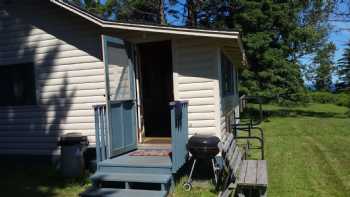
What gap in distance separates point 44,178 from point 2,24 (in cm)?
367

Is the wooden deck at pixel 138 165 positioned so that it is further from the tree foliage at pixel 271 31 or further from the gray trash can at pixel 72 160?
the tree foliage at pixel 271 31

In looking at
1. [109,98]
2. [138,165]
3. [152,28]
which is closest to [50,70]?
[109,98]

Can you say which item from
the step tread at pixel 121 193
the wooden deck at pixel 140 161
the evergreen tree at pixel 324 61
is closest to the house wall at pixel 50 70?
the wooden deck at pixel 140 161

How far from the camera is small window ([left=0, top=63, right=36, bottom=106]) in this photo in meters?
6.75

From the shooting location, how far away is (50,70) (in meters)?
6.52

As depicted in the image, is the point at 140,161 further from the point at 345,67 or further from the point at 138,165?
the point at 345,67

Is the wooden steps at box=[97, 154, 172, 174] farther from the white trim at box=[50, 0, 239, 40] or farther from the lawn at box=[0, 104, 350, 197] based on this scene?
the white trim at box=[50, 0, 239, 40]

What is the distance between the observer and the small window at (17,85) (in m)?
6.75

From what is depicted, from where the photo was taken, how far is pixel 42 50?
6.58 meters

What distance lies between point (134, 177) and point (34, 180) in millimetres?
2330

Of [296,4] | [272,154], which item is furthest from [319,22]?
[272,154]

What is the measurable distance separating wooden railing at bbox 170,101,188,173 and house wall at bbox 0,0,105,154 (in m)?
1.89

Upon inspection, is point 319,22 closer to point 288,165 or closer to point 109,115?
point 288,165

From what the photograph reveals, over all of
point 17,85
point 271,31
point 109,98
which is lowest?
point 109,98
